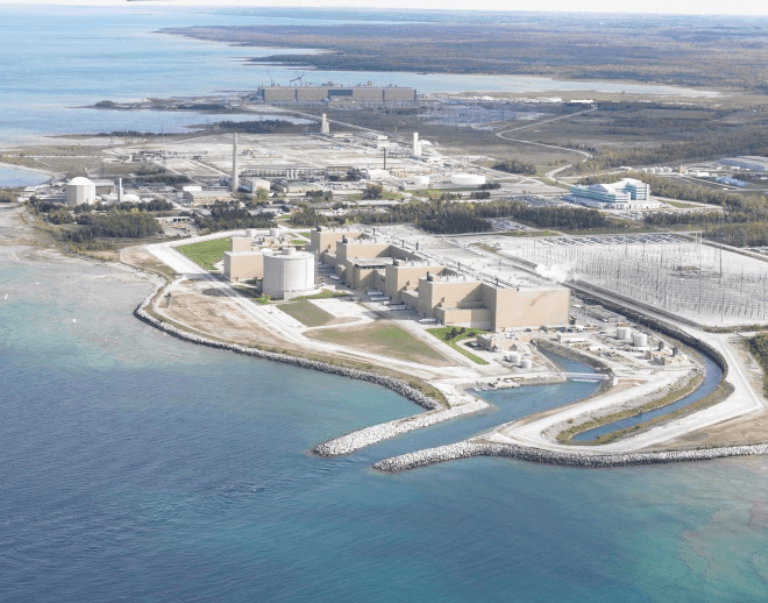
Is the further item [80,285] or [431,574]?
[80,285]

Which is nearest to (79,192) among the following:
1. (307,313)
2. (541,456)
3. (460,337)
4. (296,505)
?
(307,313)

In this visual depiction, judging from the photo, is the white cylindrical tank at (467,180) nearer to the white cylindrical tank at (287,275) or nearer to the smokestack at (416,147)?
the smokestack at (416,147)

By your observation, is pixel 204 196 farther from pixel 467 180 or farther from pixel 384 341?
pixel 384 341

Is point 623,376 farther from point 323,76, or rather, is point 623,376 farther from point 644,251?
point 323,76

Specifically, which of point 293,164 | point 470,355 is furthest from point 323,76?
point 470,355

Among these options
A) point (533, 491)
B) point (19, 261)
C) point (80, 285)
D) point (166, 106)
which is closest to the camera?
point (533, 491)

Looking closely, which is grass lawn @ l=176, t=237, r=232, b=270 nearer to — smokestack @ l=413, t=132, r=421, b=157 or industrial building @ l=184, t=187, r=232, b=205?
industrial building @ l=184, t=187, r=232, b=205
